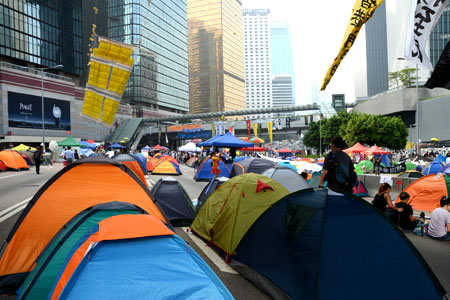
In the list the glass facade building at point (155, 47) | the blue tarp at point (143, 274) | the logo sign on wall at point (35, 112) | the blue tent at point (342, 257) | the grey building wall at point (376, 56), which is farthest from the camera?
the grey building wall at point (376, 56)

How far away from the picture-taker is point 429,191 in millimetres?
9227

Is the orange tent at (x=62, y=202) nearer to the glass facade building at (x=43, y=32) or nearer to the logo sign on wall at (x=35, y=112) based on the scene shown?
the logo sign on wall at (x=35, y=112)

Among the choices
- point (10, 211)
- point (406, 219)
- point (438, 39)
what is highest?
point (438, 39)

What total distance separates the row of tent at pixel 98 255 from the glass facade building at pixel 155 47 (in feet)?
238

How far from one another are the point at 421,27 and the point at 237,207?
432 cm

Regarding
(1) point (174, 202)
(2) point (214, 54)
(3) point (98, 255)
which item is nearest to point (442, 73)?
(3) point (98, 255)

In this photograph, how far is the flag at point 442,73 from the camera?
15.0 ft

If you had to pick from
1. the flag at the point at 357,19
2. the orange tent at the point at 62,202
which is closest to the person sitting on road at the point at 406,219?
the flag at the point at 357,19

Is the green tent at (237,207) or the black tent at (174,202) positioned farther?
the black tent at (174,202)

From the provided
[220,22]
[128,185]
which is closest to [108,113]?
[128,185]

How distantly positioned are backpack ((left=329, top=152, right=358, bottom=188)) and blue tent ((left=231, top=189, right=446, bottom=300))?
1.66m

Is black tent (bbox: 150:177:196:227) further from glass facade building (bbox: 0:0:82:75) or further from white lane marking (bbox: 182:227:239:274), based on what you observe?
glass facade building (bbox: 0:0:82:75)

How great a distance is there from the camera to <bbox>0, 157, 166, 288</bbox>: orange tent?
4.43 m

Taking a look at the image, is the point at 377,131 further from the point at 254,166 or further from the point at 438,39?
the point at 438,39
